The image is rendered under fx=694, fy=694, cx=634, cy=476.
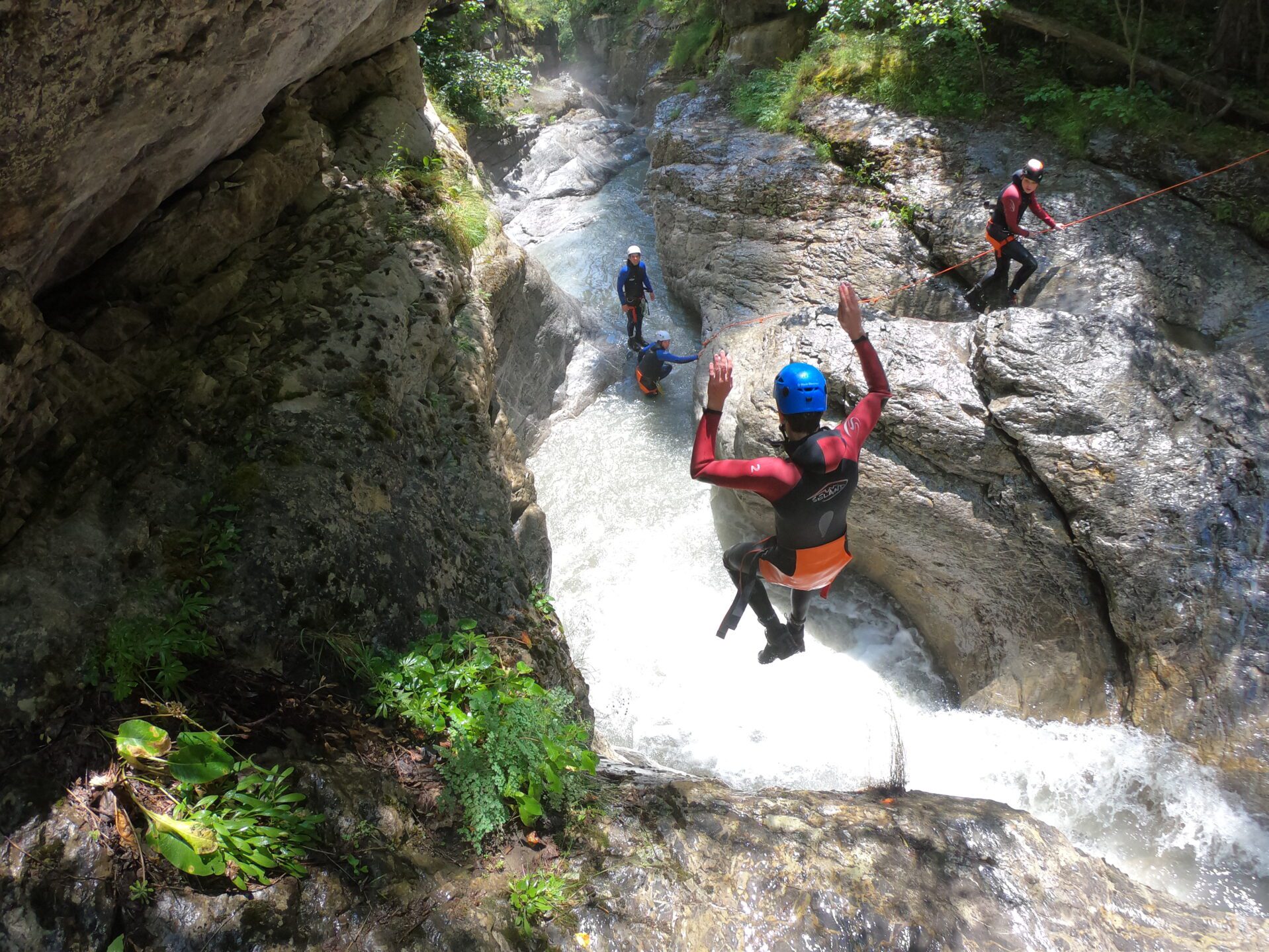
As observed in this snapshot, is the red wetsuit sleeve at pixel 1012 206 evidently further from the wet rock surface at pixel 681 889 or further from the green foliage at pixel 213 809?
the green foliage at pixel 213 809

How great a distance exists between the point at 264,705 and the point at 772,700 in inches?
180

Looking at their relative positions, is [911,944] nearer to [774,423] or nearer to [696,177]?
[774,423]

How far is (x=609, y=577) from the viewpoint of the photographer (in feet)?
24.1

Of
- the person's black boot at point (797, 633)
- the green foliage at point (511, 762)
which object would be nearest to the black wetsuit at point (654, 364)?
the person's black boot at point (797, 633)

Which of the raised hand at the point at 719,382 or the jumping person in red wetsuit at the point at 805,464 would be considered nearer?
the raised hand at the point at 719,382

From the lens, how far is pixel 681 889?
2.73 meters

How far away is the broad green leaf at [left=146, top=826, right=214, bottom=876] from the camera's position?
2.11 meters

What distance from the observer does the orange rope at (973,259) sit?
7273 millimetres

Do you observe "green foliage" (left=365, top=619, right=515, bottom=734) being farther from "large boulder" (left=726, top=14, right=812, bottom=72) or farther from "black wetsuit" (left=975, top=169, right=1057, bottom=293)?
"large boulder" (left=726, top=14, right=812, bottom=72)

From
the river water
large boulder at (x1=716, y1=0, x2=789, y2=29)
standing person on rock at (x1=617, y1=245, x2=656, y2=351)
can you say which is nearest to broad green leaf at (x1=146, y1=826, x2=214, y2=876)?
the river water

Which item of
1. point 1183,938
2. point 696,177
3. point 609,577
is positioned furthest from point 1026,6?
point 1183,938

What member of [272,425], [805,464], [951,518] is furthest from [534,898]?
[951,518]

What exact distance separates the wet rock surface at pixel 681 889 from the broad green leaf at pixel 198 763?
0.89 ft

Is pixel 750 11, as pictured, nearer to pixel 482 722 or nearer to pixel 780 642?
pixel 780 642
